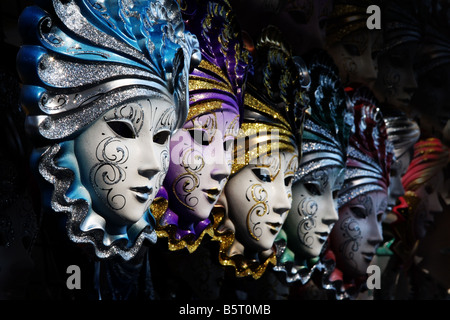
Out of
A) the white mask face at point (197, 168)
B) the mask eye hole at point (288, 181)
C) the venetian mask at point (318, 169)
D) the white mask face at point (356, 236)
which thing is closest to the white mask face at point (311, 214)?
the venetian mask at point (318, 169)

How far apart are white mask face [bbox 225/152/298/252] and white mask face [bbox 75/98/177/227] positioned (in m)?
0.33

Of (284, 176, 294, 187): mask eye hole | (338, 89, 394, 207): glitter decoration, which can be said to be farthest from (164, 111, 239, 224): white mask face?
(338, 89, 394, 207): glitter decoration

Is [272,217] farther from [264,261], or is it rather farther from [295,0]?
[295,0]

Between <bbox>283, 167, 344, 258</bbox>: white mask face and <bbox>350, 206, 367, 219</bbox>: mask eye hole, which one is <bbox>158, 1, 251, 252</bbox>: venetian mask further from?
<bbox>350, 206, 367, 219</bbox>: mask eye hole

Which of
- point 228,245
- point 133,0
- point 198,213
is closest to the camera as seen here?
point 133,0

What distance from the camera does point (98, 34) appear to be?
110 centimetres

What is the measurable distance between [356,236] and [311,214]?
31 centimetres

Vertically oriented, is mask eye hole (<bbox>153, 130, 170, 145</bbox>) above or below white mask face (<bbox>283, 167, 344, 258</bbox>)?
above

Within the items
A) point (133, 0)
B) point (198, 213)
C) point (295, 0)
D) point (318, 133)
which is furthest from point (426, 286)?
point (133, 0)

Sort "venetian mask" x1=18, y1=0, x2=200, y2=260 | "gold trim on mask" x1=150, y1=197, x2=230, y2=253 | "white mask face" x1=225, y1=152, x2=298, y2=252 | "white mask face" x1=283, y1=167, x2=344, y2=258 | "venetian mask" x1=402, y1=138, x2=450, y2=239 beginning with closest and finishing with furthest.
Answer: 1. "venetian mask" x1=18, y1=0, x2=200, y2=260
2. "gold trim on mask" x1=150, y1=197, x2=230, y2=253
3. "white mask face" x1=225, y1=152, x2=298, y2=252
4. "white mask face" x1=283, y1=167, x2=344, y2=258
5. "venetian mask" x1=402, y1=138, x2=450, y2=239

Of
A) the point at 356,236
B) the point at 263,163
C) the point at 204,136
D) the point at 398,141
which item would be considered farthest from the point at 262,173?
the point at 398,141

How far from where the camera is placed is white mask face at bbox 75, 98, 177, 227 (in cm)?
108

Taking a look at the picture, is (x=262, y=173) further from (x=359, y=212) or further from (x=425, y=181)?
(x=425, y=181)
